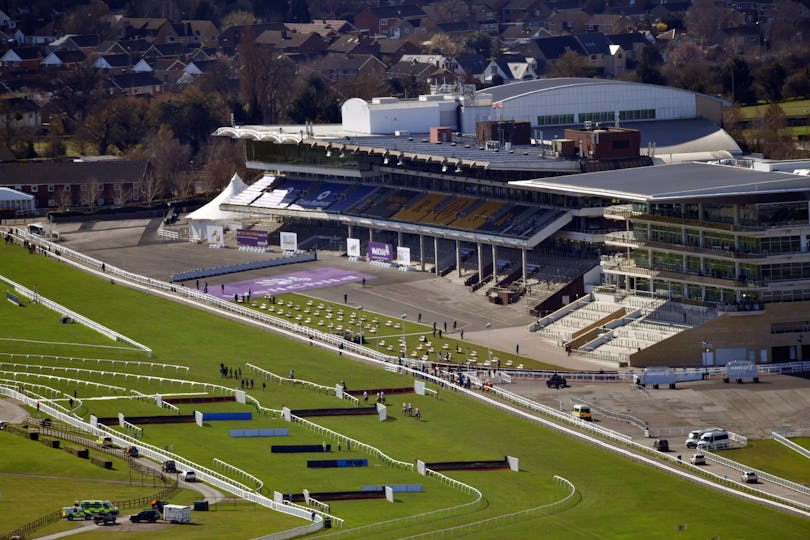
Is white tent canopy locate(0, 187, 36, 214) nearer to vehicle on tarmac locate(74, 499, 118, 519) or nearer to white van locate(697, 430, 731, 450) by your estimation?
white van locate(697, 430, 731, 450)

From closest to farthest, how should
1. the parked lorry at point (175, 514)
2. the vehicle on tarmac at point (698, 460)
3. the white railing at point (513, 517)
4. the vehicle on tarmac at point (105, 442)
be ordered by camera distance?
the parked lorry at point (175, 514), the white railing at point (513, 517), the vehicle on tarmac at point (105, 442), the vehicle on tarmac at point (698, 460)

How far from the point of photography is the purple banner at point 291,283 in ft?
525

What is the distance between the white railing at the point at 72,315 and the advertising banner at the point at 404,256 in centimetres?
2831

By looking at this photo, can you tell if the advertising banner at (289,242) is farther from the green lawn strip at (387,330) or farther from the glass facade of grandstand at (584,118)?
the glass facade of grandstand at (584,118)

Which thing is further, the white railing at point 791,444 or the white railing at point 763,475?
the white railing at point 791,444

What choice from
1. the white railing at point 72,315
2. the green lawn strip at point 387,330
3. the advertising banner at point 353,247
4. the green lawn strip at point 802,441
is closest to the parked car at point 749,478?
the green lawn strip at point 802,441

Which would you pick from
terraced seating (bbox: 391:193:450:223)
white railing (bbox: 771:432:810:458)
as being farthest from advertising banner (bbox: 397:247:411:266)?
white railing (bbox: 771:432:810:458)

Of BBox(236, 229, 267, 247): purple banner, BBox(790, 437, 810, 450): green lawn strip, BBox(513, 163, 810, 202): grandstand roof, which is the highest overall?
BBox(513, 163, 810, 202): grandstand roof

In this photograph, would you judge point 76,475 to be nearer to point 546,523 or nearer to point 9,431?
point 9,431

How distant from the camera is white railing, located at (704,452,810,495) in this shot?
106 m

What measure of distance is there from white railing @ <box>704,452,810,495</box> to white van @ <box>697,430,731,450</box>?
3.38ft

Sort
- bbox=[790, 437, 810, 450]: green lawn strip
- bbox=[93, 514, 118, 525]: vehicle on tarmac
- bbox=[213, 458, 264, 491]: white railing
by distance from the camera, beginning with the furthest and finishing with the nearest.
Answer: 1. bbox=[790, 437, 810, 450]: green lawn strip
2. bbox=[213, 458, 264, 491]: white railing
3. bbox=[93, 514, 118, 525]: vehicle on tarmac

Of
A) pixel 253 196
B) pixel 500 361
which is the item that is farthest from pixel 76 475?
pixel 253 196

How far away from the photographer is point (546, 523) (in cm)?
9925
